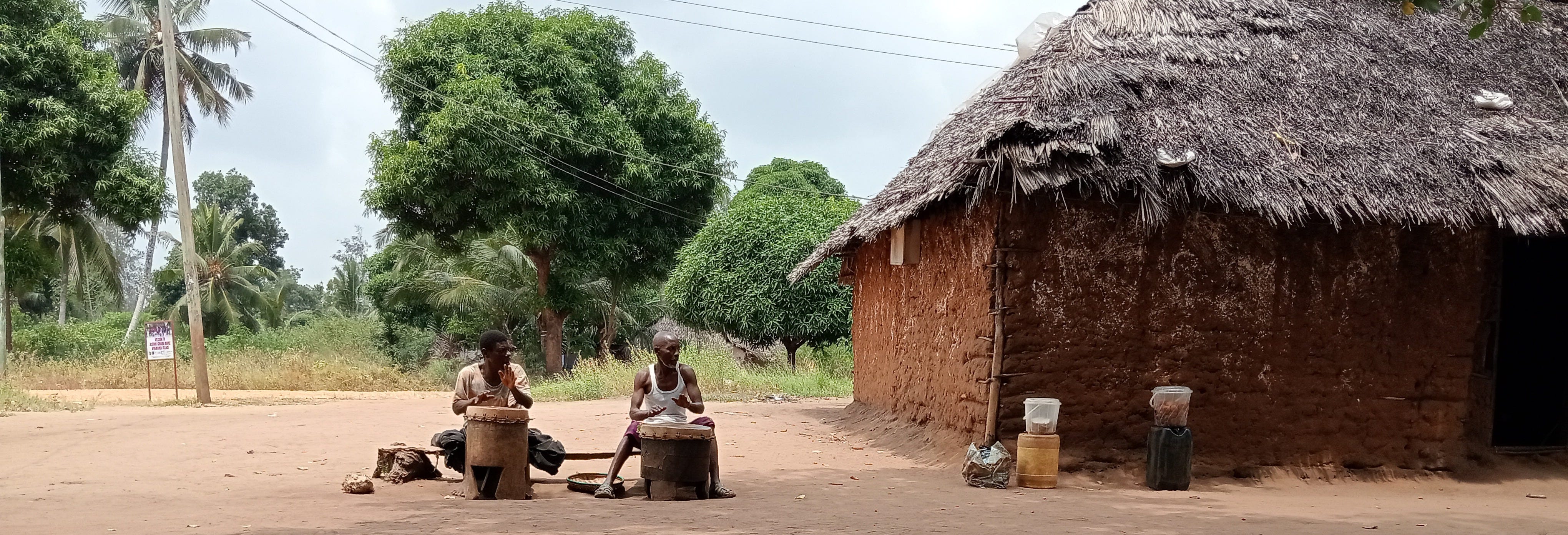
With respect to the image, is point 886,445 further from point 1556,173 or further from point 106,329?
point 106,329

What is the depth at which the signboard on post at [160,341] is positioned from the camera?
15367 millimetres

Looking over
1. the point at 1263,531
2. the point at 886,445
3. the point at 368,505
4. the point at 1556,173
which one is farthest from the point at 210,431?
the point at 1556,173

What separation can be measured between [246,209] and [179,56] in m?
21.6

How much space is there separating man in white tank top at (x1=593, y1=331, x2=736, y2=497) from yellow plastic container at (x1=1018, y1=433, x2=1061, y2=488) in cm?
202

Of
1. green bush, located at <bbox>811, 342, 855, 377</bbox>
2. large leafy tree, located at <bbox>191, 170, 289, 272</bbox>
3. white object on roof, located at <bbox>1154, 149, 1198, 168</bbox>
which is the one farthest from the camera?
large leafy tree, located at <bbox>191, 170, 289, 272</bbox>

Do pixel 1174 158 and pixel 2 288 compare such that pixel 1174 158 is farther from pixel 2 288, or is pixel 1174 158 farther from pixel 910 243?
pixel 2 288

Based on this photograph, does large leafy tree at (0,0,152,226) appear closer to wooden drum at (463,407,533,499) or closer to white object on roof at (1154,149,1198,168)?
wooden drum at (463,407,533,499)

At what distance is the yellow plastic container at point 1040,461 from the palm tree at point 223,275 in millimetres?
28737

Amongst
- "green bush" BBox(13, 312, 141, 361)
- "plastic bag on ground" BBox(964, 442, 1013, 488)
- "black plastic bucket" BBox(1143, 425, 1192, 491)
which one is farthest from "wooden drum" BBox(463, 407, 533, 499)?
"green bush" BBox(13, 312, 141, 361)

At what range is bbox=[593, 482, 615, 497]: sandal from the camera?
22.8ft

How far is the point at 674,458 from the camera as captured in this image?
6.83 m

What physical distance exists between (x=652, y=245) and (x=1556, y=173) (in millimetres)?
17661

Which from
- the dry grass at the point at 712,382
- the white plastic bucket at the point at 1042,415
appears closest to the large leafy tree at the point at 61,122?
the dry grass at the point at 712,382

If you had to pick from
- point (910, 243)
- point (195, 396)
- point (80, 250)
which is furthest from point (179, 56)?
point (910, 243)
